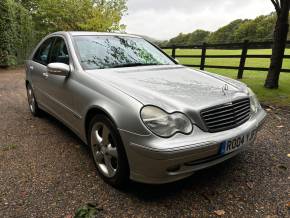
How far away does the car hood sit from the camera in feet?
8.52

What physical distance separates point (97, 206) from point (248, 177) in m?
1.61

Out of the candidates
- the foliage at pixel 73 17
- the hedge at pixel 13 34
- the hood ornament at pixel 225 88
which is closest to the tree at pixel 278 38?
the hood ornament at pixel 225 88

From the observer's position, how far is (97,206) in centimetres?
265

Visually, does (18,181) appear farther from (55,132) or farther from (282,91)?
→ (282,91)

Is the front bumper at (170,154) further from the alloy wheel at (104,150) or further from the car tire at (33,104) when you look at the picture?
the car tire at (33,104)

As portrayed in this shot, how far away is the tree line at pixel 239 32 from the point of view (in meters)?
74.0

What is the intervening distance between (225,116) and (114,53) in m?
1.74

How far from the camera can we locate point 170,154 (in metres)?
2.31

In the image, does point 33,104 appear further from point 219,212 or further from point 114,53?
point 219,212

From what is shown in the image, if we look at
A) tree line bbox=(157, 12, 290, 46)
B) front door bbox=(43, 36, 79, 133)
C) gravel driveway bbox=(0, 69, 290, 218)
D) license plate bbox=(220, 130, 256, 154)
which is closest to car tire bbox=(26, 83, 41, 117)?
front door bbox=(43, 36, 79, 133)

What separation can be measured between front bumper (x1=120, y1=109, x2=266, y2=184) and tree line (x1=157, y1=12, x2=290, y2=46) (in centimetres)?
6592

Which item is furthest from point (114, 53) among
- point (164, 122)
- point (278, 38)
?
point (278, 38)

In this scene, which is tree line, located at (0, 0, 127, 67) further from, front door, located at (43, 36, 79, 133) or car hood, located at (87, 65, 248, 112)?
car hood, located at (87, 65, 248, 112)

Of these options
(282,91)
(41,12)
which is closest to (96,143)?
(282,91)
